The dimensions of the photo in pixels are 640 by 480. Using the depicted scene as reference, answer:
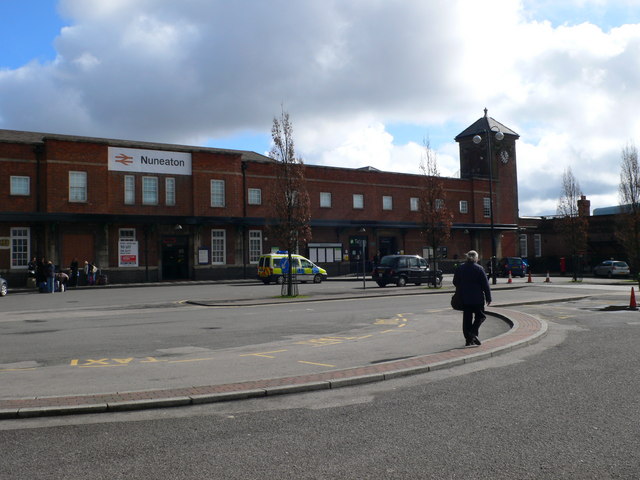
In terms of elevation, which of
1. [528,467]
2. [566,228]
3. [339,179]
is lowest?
[528,467]

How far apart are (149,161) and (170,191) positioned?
2.47m

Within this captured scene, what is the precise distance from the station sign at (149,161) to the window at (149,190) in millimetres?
553

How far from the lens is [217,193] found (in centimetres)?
4366

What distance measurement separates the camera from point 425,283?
34875mm

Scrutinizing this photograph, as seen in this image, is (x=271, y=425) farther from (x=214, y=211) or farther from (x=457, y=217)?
(x=457, y=217)

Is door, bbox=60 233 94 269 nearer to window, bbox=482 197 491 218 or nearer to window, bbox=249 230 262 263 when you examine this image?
window, bbox=249 230 262 263

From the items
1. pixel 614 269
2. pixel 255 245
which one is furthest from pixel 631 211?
pixel 255 245

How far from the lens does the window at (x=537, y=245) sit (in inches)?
2589

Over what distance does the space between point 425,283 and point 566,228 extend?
16.3 metres

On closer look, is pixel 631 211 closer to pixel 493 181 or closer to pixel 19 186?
pixel 493 181

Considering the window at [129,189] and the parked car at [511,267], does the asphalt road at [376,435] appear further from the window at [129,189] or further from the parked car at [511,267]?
the parked car at [511,267]

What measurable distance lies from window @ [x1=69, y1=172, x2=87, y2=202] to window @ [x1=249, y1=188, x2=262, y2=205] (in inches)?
470

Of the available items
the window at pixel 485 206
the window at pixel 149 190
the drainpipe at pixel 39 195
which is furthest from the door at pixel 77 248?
the window at pixel 485 206

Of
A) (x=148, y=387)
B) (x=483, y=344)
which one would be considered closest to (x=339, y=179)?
(x=483, y=344)
